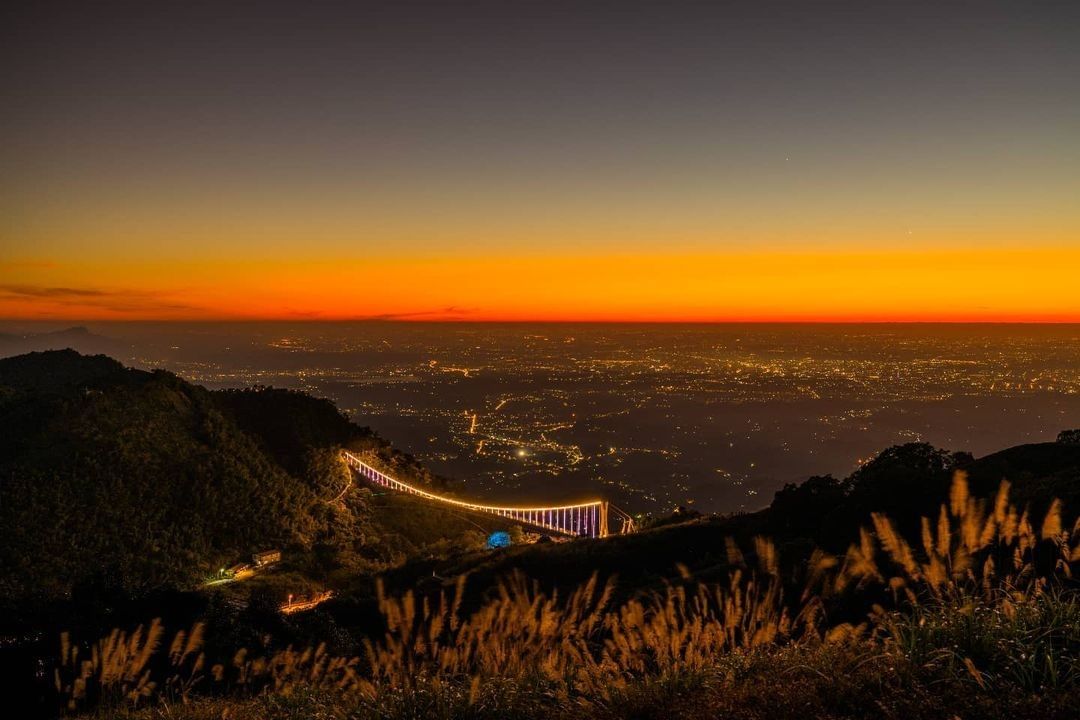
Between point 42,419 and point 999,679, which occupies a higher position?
point 999,679

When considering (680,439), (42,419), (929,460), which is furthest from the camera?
(680,439)

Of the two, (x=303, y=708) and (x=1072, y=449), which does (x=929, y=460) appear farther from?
(x=303, y=708)

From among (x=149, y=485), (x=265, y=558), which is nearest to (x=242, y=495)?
(x=149, y=485)

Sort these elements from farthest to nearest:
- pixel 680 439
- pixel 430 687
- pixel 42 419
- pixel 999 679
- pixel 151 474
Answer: pixel 680 439
pixel 42 419
pixel 151 474
pixel 430 687
pixel 999 679

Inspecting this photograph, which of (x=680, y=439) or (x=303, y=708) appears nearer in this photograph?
(x=303, y=708)

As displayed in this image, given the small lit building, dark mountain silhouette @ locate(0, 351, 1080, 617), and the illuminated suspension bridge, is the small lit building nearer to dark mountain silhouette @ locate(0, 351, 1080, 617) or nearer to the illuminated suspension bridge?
dark mountain silhouette @ locate(0, 351, 1080, 617)

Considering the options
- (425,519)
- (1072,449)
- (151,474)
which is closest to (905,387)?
(425,519)

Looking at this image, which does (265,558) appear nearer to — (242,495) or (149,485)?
(242,495)

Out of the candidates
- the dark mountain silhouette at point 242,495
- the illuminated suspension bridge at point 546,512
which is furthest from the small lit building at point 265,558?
the illuminated suspension bridge at point 546,512

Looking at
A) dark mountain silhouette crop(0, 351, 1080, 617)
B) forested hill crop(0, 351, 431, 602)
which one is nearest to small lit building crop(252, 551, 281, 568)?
forested hill crop(0, 351, 431, 602)
